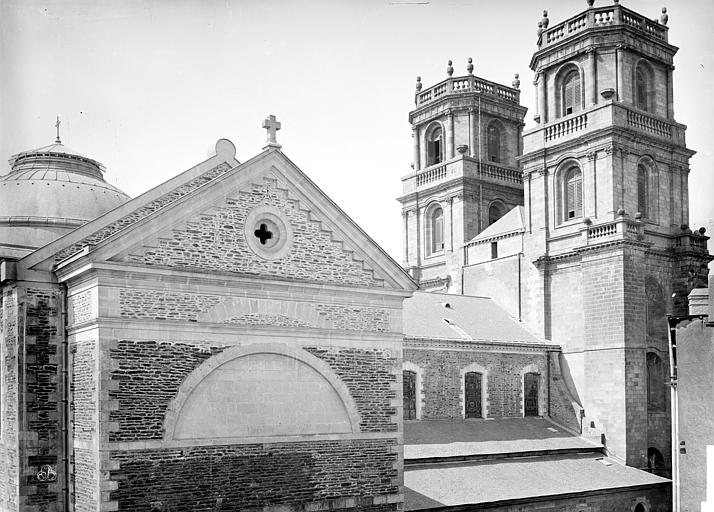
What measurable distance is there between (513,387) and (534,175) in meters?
10.3

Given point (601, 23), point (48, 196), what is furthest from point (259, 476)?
point (601, 23)

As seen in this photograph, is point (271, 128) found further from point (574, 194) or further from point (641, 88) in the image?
point (641, 88)

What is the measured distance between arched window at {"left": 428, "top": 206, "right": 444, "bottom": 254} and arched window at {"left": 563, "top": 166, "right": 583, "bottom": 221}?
30.6ft

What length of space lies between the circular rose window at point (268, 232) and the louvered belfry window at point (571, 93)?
22.4 meters

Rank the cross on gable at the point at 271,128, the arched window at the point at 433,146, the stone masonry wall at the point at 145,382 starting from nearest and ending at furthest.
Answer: the stone masonry wall at the point at 145,382 → the cross on gable at the point at 271,128 → the arched window at the point at 433,146

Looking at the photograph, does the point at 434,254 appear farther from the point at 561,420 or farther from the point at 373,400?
the point at 373,400

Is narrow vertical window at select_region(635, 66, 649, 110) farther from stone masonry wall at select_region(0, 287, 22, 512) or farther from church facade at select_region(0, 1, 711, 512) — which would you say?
stone masonry wall at select_region(0, 287, 22, 512)

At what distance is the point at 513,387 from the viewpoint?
34156mm

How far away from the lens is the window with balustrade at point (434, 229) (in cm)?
→ 4528

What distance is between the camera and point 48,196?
22.4 meters

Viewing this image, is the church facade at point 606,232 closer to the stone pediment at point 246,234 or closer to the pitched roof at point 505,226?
the pitched roof at point 505,226

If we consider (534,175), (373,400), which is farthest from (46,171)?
(534,175)

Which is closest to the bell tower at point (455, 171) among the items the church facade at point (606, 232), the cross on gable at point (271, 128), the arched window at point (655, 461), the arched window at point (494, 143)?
the arched window at point (494, 143)

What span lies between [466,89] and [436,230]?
7.90 metres
